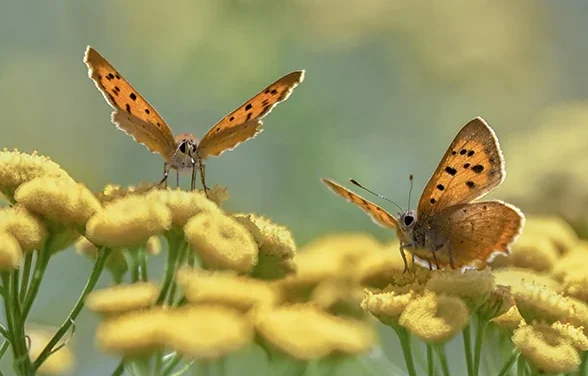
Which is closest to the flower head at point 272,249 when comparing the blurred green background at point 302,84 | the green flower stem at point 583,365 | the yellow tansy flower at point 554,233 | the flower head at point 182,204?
the flower head at point 182,204

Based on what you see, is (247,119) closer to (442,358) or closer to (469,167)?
(469,167)

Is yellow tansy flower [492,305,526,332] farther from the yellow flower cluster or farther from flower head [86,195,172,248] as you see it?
flower head [86,195,172,248]

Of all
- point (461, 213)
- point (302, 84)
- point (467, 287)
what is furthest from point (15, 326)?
point (302, 84)

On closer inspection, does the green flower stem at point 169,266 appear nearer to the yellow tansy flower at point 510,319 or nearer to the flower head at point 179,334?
the flower head at point 179,334

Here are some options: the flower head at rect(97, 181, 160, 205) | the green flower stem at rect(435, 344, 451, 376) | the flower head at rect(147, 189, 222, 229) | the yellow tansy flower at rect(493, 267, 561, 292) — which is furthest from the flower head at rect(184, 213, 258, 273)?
the yellow tansy flower at rect(493, 267, 561, 292)

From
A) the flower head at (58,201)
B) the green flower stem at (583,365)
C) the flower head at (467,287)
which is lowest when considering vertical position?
the green flower stem at (583,365)

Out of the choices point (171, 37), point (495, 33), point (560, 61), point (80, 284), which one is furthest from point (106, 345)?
point (560, 61)

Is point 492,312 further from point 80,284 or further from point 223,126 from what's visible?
point 80,284
